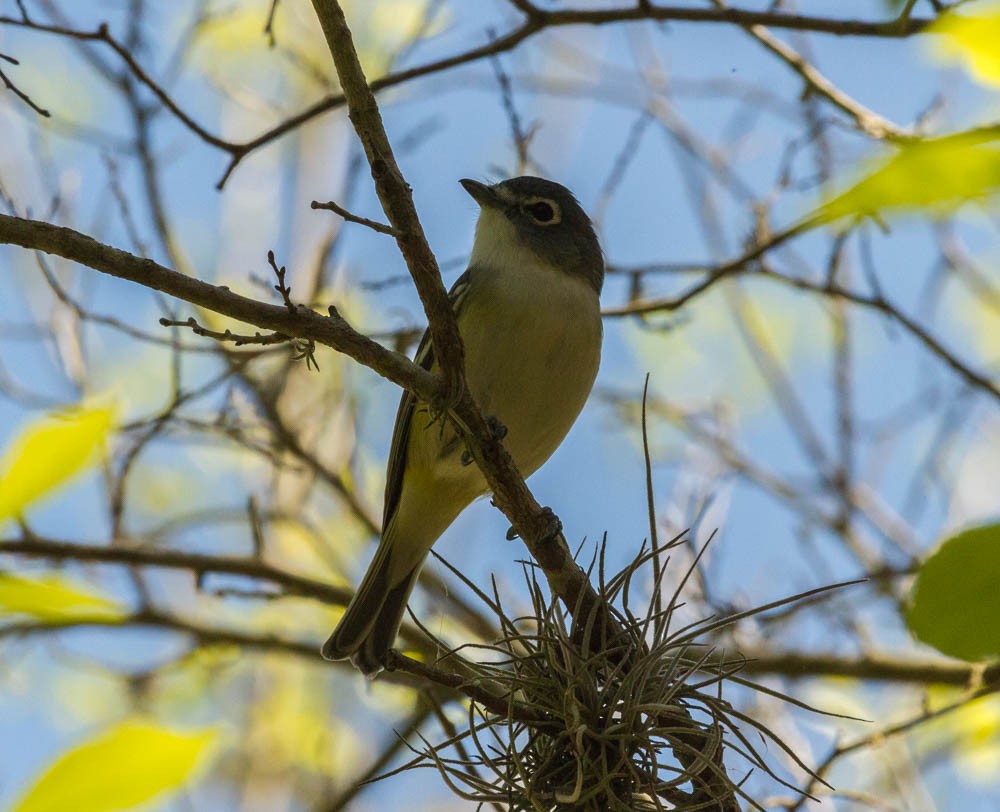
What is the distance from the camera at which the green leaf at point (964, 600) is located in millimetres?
1386

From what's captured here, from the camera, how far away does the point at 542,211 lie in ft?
19.7

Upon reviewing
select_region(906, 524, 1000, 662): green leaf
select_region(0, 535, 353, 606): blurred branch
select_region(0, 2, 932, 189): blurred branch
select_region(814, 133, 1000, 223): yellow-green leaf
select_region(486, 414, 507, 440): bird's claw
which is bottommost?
select_region(906, 524, 1000, 662): green leaf

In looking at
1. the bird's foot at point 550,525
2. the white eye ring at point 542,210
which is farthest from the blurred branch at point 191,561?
the white eye ring at point 542,210

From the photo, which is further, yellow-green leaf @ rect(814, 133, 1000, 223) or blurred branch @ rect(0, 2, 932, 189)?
blurred branch @ rect(0, 2, 932, 189)

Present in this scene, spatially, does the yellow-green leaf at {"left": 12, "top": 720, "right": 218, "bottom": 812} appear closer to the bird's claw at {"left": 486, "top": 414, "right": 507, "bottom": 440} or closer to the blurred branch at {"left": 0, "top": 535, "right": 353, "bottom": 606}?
the bird's claw at {"left": 486, "top": 414, "right": 507, "bottom": 440}

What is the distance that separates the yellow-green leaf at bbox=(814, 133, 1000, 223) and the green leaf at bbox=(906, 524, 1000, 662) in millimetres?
410

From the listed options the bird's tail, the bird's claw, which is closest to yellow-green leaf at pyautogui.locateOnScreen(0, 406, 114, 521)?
the bird's claw

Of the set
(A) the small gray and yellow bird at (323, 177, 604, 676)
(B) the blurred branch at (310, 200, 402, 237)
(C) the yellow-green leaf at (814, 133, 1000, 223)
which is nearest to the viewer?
(C) the yellow-green leaf at (814, 133, 1000, 223)

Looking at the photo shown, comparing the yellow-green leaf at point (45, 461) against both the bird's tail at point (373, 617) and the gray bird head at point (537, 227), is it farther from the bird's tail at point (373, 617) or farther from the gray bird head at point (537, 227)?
the gray bird head at point (537, 227)

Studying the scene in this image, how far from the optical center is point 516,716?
3.00 metres

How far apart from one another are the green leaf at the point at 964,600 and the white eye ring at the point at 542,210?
15.3ft

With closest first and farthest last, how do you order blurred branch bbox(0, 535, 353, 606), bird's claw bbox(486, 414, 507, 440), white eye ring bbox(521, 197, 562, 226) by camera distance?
1. bird's claw bbox(486, 414, 507, 440)
2. blurred branch bbox(0, 535, 353, 606)
3. white eye ring bbox(521, 197, 562, 226)

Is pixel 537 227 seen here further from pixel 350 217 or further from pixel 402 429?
pixel 350 217

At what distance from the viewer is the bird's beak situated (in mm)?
6023
